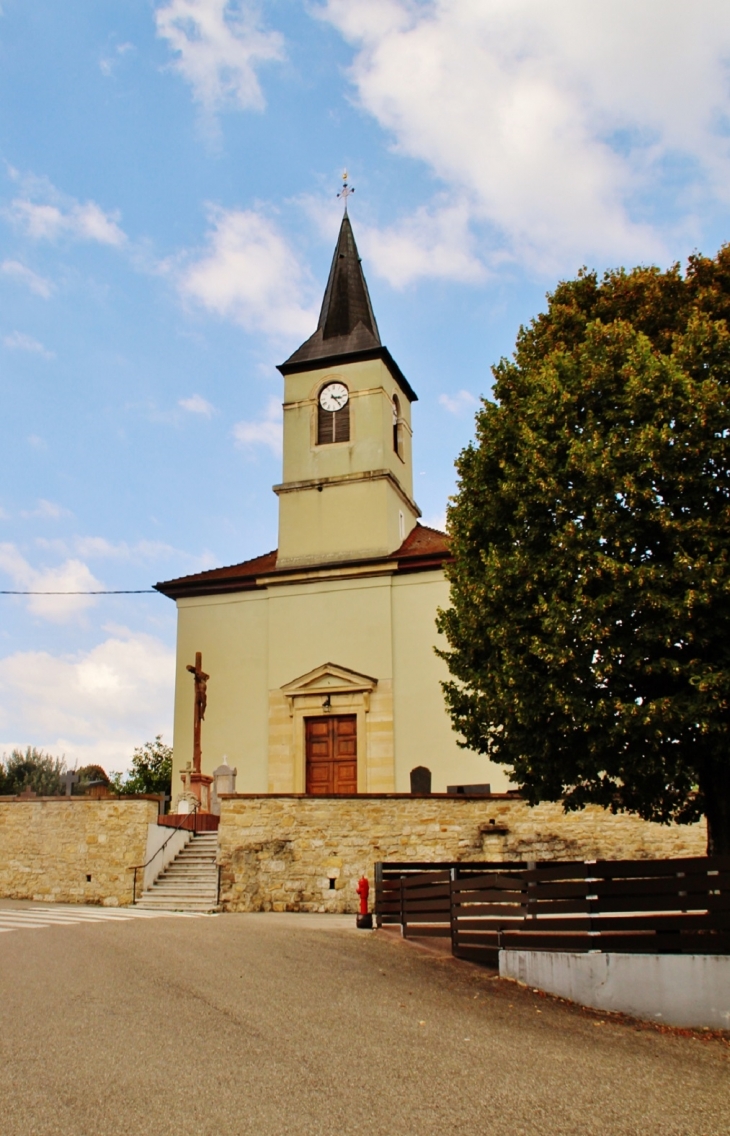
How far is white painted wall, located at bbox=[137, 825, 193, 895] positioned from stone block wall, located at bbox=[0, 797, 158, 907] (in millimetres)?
165

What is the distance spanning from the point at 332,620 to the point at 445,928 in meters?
13.5

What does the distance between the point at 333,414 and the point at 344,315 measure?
4.31m

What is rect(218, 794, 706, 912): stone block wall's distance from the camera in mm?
17375

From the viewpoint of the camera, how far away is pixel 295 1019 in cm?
735

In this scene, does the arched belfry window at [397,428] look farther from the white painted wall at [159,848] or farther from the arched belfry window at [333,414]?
the white painted wall at [159,848]

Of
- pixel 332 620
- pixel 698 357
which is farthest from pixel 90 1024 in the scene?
pixel 332 620

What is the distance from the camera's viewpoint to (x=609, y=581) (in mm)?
9594

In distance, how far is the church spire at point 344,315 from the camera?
28.7 m

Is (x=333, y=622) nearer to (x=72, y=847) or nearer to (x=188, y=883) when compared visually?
(x=188, y=883)

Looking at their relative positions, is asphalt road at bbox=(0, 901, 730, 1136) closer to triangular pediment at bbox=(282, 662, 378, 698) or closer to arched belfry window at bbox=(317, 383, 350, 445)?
triangular pediment at bbox=(282, 662, 378, 698)

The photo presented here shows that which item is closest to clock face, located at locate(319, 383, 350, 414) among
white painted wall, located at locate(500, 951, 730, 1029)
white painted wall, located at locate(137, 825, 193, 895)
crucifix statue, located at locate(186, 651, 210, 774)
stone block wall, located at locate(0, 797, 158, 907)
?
crucifix statue, located at locate(186, 651, 210, 774)

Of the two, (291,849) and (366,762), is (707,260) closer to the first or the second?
(291,849)

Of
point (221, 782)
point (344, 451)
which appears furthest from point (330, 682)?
point (344, 451)

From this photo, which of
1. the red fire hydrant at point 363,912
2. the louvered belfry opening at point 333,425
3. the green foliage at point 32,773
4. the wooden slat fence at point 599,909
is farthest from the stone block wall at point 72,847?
the green foliage at point 32,773
